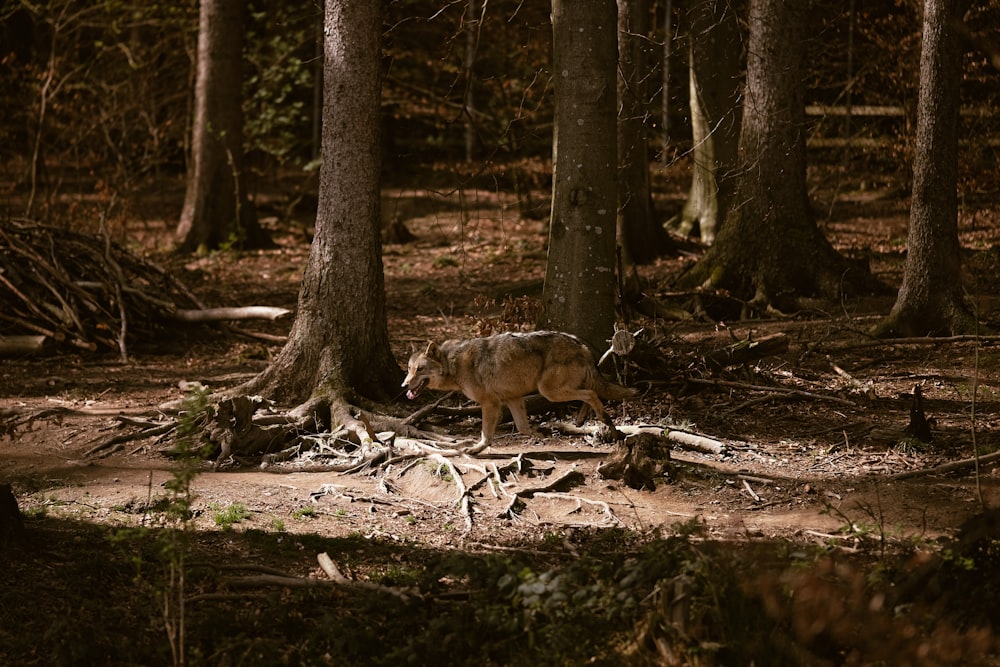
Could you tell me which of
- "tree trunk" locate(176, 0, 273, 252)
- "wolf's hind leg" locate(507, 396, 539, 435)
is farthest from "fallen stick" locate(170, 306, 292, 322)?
"tree trunk" locate(176, 0, 273, 252)

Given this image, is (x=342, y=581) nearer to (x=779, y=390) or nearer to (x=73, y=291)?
(x=779, y=390)

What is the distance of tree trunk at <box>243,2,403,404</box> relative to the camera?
→ 405 inches

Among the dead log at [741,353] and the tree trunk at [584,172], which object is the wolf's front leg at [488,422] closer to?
the tree trunk at [584,172]

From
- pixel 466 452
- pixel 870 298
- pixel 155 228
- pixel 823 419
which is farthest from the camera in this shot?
pixel 155 228

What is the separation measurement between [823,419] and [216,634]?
654cm

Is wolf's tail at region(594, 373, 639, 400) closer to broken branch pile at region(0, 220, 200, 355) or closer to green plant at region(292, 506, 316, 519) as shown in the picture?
green plant at region(292, 506, 316, 519)

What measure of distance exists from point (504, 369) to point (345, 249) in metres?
2.23

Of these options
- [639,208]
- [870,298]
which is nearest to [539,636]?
[870,298]

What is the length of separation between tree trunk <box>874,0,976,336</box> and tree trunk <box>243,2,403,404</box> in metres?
6.26

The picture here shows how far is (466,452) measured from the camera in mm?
9336

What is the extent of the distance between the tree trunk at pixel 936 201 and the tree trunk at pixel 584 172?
4.05 m

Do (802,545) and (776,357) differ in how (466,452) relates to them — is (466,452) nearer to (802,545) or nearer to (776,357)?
(802,545)

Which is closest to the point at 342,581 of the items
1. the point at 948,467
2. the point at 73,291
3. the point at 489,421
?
the point at 489,421

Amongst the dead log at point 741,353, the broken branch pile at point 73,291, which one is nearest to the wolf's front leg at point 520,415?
the dead log at point 741,353
